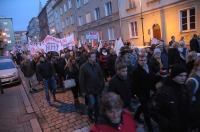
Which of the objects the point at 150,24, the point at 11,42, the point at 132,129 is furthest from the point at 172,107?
the point at 11,42

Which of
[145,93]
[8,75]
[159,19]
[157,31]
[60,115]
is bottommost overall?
[60,115]

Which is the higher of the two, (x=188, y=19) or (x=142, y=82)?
(x=188, y=19)

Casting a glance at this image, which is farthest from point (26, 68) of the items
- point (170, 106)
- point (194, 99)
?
point (170, 106)

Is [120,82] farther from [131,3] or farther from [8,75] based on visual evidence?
[131,3]

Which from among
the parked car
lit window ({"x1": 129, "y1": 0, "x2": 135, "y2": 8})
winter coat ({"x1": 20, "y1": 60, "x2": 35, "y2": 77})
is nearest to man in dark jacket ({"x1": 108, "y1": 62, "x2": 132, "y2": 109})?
winter coat ({"x1": 20, "y1": 60, "x2": 35, "y2": 77})

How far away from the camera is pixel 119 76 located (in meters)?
3.94

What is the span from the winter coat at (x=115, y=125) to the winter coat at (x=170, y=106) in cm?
56

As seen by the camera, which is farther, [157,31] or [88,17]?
[88,17]

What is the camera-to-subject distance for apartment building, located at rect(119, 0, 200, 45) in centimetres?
1436

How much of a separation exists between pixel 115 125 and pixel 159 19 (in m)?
15.8

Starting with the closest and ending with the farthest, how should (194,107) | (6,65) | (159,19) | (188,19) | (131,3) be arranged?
(194,107) → (6,65) → (188,19) → (159,19) → (131,3)

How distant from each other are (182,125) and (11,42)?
10719 cm

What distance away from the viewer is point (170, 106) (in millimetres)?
2666

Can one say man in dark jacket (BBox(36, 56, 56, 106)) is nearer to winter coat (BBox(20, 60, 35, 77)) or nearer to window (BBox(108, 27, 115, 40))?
winter coat (BBox(20, 60, 35, 77))
